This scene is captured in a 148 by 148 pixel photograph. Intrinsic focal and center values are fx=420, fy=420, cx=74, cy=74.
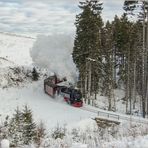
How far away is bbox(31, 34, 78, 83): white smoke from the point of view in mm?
60812

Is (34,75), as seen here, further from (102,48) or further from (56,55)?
(102,48)

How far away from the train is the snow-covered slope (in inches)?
1397

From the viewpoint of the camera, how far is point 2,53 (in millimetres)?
99000

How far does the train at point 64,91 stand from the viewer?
48656mm

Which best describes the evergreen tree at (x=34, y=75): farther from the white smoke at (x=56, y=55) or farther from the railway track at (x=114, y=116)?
the railway track at (x=114, y=116)

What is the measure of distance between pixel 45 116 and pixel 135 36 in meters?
22.6

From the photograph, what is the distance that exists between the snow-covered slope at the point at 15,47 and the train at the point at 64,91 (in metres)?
35.5

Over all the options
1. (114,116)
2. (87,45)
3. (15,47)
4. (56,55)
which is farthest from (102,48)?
(15,47)

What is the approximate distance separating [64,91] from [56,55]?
47.3 ft

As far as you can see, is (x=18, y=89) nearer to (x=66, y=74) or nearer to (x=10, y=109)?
(x=66, y=74)

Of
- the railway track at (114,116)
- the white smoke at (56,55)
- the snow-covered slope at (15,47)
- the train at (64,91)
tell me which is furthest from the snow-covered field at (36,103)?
the snow-covered slope at (15,47)

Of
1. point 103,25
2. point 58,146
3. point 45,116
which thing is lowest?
point 45,116

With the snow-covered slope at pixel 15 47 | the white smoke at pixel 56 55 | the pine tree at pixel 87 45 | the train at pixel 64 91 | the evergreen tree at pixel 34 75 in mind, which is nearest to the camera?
the train at pixel 64 91

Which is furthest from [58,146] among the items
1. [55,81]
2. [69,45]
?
[69,45]
